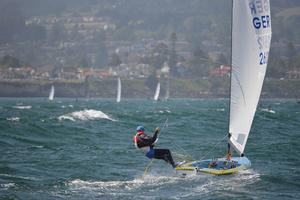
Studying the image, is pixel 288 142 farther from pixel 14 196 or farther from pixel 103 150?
pixel 14 196

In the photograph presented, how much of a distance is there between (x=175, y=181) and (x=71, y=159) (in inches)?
290

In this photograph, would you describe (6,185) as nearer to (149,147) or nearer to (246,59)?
(149,147)

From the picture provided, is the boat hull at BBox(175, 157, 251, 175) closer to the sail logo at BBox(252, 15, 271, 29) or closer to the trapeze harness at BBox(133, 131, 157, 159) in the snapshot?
the trapeze harness at BBox(133, 131, 157, 159)

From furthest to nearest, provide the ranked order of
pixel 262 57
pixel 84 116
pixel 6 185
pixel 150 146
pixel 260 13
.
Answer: pixel 84 116, pixel 150 146, pixel 262 57, pixel 260 13, pixel 6 185

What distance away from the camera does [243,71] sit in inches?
972

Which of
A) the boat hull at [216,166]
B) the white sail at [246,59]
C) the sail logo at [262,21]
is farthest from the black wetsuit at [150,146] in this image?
the sail logo at [262,21]

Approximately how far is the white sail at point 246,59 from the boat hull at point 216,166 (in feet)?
1.46

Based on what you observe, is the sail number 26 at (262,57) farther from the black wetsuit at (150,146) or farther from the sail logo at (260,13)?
the black wetsuit at (150,146)

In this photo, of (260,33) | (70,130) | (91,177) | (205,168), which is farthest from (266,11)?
(70,130)

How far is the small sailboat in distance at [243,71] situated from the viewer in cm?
2431

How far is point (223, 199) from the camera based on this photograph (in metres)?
21.1

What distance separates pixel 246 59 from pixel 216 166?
3689 millimetres

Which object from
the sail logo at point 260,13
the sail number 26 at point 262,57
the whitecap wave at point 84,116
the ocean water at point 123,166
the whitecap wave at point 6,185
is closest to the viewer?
the ocean water at point 123,166

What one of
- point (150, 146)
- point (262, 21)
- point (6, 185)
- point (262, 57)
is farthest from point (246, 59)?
point (6, 185)
